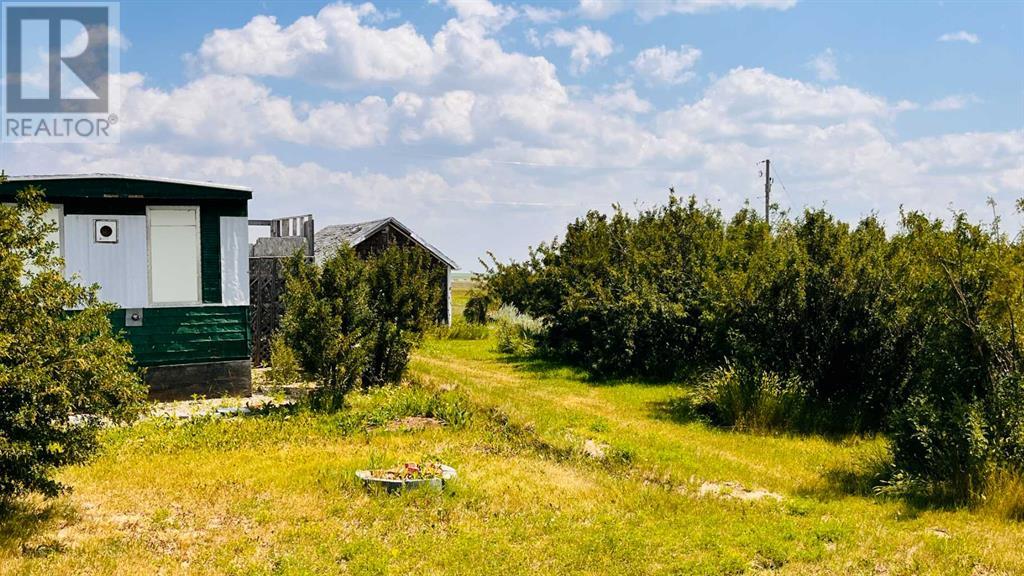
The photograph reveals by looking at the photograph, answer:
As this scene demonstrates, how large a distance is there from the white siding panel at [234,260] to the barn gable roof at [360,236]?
14.1m

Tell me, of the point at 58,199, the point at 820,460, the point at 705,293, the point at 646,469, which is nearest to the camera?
the point at 646,469

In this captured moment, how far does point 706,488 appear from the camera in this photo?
9.10 meters

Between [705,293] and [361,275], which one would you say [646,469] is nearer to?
[361,275]

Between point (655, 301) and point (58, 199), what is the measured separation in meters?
11.7

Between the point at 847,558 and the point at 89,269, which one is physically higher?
the point at 89,269

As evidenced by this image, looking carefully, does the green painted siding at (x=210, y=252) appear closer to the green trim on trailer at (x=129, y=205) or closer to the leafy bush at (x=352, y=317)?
the green trim on trailer at (x=129, y=205)

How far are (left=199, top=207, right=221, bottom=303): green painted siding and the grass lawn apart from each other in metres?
2.73

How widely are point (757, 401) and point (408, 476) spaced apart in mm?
6454

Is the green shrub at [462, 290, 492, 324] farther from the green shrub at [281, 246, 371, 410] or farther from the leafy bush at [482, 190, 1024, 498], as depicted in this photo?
the green shrub at [281, 246, 371, 410]

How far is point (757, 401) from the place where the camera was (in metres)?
12.4

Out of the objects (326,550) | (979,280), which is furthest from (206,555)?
(979,280)

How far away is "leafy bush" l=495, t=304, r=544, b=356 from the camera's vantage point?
74.5 ft

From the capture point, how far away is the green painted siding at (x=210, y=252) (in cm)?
1331

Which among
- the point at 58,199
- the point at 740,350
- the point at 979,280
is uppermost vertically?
the point at 58,199
